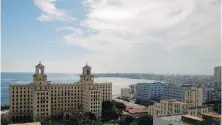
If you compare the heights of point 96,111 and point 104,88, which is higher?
point 104,88

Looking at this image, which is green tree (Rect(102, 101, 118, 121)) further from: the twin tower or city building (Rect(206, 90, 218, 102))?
city building (Rect(206, 90, 218, 102))

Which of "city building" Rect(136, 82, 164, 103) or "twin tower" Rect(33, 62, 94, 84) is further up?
"twin tower" Rect(33, 62, 94, 84)

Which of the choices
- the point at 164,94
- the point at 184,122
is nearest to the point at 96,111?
the point at 184,122

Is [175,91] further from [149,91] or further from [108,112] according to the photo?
[108,112]

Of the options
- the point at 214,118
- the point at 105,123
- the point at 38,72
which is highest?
the point at 38,72

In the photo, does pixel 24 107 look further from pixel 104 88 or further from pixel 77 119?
pixel 104 88

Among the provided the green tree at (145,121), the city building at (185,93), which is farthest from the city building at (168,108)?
the green tree at (145,121)

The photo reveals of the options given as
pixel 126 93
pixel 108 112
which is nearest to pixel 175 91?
Result: pixel 126 93

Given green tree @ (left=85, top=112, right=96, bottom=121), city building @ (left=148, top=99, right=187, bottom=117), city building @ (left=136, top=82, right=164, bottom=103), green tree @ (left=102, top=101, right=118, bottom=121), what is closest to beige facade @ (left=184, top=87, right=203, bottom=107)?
city building @ (left=148, top=99, right=187, bottom=117)
